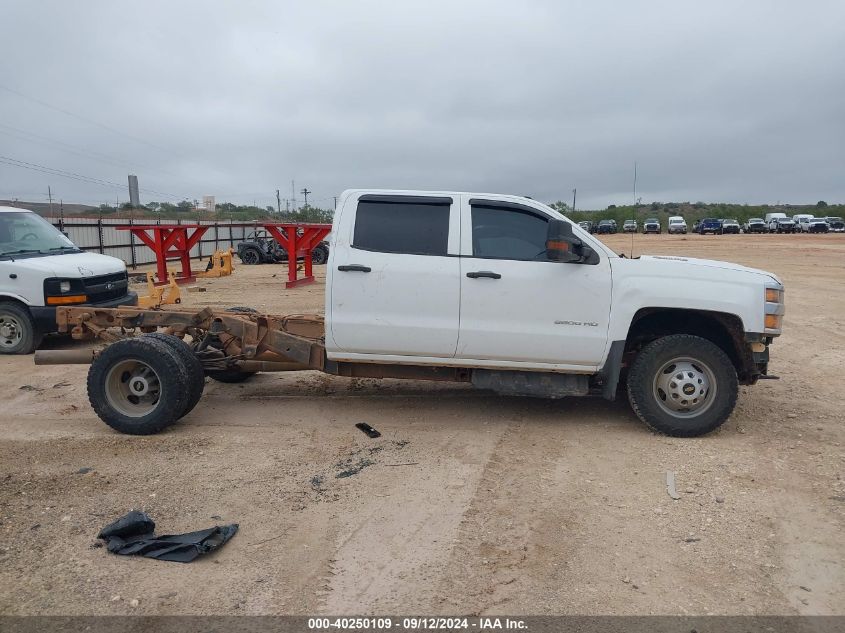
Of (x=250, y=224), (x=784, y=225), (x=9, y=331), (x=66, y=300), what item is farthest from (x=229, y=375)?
(x=784, y=225)

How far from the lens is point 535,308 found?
5.49 metres

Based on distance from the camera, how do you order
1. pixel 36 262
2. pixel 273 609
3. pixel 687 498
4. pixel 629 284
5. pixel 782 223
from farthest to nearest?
1. pixel 782 223
2. pixel 36 262
3. pixel 629 284
4. pixel 687 498
5. pixel 273 609

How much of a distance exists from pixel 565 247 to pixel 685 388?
63.0 inches

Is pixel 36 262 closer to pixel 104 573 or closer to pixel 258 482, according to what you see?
pixel 258 482

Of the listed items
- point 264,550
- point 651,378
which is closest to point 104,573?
point 264,550

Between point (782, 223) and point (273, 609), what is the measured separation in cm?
6556

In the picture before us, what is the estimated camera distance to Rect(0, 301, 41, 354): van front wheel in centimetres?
908

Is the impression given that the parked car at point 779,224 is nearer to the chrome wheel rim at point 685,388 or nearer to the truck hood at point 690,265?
the truck hood at point 690,265

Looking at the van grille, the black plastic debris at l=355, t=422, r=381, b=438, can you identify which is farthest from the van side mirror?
the van grille

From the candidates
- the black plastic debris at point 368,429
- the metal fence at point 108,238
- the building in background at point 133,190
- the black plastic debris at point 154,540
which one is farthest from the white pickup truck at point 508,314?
the building in background at point 133,190

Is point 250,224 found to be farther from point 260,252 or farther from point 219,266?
point 260,252

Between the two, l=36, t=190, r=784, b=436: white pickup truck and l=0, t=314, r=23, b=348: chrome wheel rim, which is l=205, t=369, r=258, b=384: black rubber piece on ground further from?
l=0, t=314, r=23, b=348: chrome wheel rim

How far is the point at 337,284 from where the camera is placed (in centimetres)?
561

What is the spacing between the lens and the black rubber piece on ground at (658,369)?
548 cm
